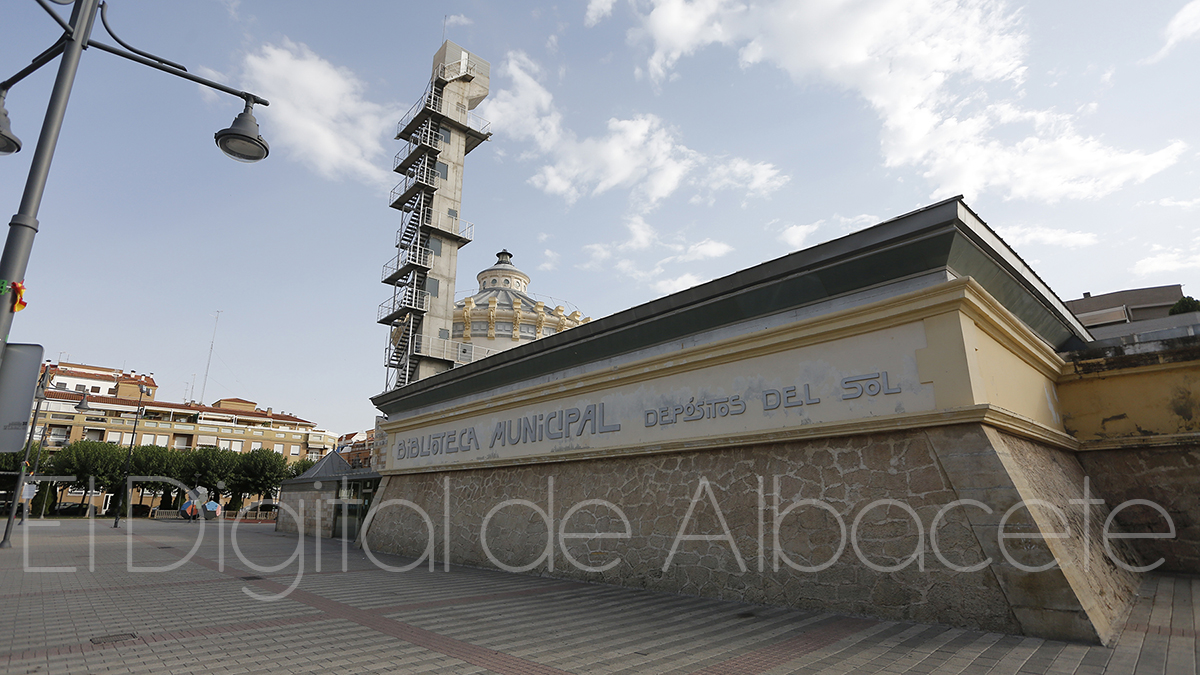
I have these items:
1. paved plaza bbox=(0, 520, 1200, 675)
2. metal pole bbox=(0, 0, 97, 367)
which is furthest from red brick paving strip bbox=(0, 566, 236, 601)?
metal pole bbox=(0, 0, 97, 367)

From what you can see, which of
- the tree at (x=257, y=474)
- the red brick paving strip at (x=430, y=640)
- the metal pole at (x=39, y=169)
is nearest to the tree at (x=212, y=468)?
the tree at (x=257, y=474)

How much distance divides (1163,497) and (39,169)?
1268 cm

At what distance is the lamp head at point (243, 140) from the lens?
5355 millimetres

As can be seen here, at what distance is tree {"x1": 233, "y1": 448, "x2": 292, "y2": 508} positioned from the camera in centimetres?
4794

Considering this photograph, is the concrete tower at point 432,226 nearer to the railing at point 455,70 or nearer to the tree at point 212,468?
the railing at point 455,70

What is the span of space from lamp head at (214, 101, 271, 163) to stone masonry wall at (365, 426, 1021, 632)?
6.56 meters

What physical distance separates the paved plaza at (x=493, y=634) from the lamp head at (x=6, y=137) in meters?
4.33

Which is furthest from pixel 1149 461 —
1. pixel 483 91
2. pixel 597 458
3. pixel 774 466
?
pixel 483 91

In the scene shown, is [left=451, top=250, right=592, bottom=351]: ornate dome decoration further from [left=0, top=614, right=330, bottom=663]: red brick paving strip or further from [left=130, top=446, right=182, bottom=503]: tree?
[left=0, top=614, right=330, bottom=663]: red brick paving strip

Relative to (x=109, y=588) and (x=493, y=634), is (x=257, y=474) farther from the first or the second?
(x=493, y=634)

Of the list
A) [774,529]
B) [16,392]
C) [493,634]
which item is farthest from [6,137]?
[774,529]

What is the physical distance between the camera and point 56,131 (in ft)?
14.1

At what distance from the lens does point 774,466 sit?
7652 mm

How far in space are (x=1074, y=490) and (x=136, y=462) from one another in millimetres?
54614
